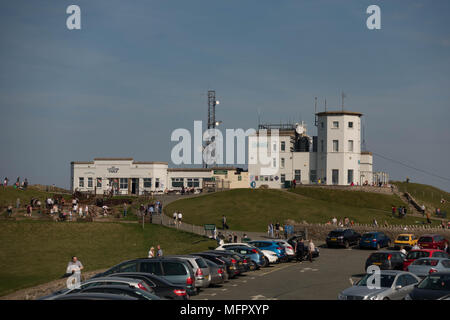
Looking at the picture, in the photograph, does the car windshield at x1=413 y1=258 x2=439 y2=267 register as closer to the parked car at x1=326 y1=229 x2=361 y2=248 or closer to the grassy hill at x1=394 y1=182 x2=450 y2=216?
the parked car at x1=326 y1=229 x2=361 y2=248

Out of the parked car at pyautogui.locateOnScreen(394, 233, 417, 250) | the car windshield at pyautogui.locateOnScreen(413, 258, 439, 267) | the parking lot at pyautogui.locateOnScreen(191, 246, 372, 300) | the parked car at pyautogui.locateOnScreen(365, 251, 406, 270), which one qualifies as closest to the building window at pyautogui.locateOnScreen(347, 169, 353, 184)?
the parked car at pyautogui.locateOnScreen(394, 233, 417, 250)

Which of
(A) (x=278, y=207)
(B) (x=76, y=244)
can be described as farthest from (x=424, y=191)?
(B) (x=76, y=244)

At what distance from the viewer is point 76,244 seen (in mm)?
45688

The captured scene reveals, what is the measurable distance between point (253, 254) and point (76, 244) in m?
19.7

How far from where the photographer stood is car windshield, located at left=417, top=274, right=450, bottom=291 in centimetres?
1727

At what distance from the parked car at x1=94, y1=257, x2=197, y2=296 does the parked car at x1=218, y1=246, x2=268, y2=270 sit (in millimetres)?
10770

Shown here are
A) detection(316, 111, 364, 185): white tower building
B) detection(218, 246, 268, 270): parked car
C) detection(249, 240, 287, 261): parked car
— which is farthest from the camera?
detection(316, 111, 364, 185): white tower building

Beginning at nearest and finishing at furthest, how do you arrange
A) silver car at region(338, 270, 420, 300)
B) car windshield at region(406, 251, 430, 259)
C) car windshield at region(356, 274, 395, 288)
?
silver car at region(338, 270, 420, 300) < car windshield at region(356, 274, 395, 288) < car windshield at region(406, 251, 430, 259)

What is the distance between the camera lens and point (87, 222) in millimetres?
52375

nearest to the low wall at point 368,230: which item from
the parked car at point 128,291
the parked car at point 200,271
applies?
the parked car at point 200,271

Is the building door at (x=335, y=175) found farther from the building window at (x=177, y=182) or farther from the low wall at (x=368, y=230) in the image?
the low wall at (x=368, y=230)

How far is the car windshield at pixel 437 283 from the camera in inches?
680

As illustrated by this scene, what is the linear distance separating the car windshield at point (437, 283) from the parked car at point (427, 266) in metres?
7.15

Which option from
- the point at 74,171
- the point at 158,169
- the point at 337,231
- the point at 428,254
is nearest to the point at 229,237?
the point at 337,231
